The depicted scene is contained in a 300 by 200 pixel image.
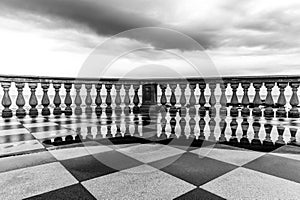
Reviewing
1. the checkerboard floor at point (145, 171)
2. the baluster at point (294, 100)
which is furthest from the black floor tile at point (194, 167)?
the baluster at point (294, 100)

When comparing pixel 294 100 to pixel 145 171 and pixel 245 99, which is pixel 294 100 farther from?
pixel 145 171

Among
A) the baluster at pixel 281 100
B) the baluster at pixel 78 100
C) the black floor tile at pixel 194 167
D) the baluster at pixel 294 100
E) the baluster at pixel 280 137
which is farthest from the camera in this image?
the baluster at pixel 78 100

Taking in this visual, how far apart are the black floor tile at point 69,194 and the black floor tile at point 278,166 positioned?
3.72 ft

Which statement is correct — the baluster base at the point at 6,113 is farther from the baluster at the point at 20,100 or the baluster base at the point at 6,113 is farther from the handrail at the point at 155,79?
the handrail at the point at 155,79

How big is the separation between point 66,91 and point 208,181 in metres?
4.12

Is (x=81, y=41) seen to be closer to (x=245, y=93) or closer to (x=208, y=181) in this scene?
(x=245, y=93)

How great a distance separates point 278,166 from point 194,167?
2.08 ft

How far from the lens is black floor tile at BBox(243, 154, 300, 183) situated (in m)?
1.20

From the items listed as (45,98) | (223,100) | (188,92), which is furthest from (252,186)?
(45,98)

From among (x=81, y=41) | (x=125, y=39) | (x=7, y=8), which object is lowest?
(x=125, y=39)

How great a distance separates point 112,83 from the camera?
15.2 feet

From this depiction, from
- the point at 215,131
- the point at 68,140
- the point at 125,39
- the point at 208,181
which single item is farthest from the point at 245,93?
the point at 68,140

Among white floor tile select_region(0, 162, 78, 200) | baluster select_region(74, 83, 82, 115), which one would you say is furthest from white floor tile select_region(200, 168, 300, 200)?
baluster select_region(74, 83, 82, 115)

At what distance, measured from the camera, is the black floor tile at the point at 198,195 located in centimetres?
93
